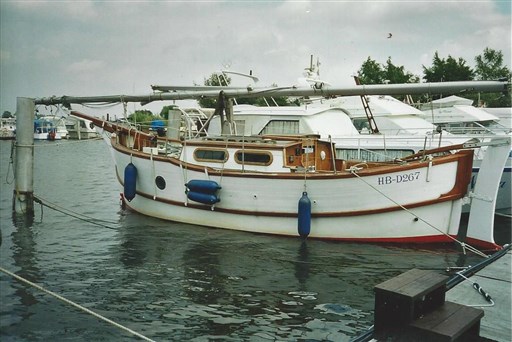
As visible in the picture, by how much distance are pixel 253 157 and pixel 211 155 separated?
4.85ft

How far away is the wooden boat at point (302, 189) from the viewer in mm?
12156

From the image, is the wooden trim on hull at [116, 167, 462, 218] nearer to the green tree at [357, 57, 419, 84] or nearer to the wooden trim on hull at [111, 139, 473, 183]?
the wooden trim on hull at [111, 139, 473, 183]

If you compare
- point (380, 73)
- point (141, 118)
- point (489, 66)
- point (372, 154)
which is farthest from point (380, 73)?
point (372, 154)

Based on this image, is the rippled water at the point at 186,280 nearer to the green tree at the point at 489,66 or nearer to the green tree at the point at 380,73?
the green tree at the point at 380,73

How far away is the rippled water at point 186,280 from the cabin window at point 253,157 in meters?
2.20

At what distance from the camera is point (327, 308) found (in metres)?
8.52

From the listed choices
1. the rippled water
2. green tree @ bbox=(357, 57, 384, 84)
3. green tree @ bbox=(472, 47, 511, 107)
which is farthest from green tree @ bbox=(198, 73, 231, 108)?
green tree @ bbox=(472, 47, 511, 107)

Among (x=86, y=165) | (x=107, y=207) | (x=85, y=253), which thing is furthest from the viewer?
(x=86, y=165)

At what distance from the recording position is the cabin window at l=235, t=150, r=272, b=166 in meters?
13.7

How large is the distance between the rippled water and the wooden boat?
0.47m

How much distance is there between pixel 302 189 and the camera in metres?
12.8

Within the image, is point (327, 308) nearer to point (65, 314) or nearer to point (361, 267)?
point (361, 267)

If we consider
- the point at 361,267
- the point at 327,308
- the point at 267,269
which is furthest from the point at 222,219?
the point at 327,308

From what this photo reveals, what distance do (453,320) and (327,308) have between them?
4.00m
